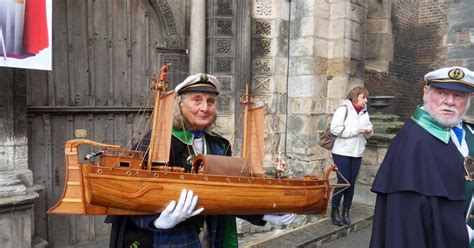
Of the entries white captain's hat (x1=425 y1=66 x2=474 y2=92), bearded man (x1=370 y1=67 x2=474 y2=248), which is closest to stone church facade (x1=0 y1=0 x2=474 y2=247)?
bearded man (x1=370 y1=67 x2=474 y2=248)

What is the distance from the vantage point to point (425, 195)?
7.17 feet

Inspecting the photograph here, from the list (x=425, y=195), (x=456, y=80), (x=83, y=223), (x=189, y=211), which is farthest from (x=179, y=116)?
(x=83, y=223)

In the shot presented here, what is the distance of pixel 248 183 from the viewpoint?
7.45 ft

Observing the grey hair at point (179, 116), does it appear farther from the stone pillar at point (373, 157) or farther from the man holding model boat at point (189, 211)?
the stone pillar at point (373, 157)

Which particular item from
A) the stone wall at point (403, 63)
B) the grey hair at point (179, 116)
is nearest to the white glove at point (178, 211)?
the grey hair at point (179, 116)

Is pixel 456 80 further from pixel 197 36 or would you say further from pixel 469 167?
pixel 197 36

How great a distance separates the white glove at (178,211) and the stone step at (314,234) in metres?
2.52

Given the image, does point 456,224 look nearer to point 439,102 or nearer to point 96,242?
point 439,102

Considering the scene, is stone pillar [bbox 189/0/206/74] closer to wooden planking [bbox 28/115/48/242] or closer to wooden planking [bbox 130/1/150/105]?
wooden planking [bbox 130/1/150/105]

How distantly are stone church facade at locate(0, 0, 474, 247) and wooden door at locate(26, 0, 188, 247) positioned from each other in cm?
1

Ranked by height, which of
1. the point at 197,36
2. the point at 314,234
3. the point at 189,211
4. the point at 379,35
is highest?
the point at 379,35

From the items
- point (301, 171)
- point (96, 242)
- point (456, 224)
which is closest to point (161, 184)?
point (456, 224)

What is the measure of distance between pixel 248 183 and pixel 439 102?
133 cm

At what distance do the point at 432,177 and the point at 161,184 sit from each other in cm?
158
